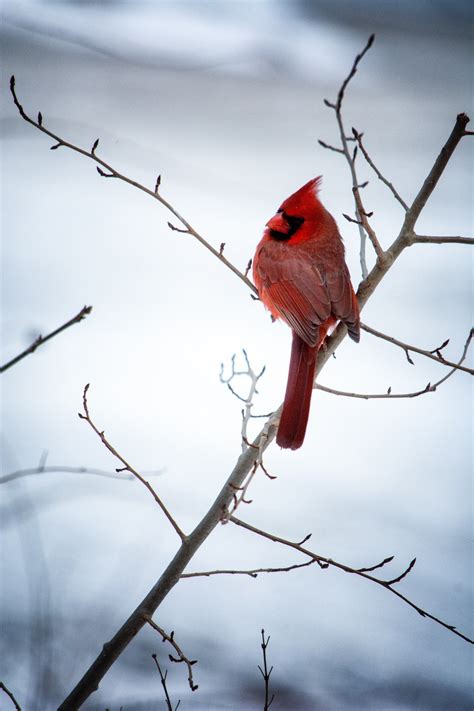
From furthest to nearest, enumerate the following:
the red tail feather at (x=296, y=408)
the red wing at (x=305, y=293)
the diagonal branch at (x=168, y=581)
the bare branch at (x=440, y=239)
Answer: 1. the red wing at (x=305, y=293)
2. the red tail feather at (x=296, y=408)
3. the bare branch at (x=440, y=239)
4. the diagonal branch at (x=168, y=581)

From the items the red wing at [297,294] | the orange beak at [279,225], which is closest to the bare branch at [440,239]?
the red wing at [297,294]

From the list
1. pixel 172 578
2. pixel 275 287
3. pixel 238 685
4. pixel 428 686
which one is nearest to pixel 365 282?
pixel 275 287

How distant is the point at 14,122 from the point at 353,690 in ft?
7.24

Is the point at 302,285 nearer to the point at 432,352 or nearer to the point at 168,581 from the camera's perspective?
the point at 432,352

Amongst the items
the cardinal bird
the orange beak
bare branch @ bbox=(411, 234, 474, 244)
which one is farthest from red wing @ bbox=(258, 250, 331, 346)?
bare branch @ bbox=(411, 234, 474, 244)

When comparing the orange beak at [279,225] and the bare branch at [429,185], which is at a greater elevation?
the orange beak at [279,225]

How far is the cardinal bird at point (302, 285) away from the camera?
209cm

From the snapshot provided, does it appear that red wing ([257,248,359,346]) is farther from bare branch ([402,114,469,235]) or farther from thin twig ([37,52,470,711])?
thin twig ([37,52,470,711])

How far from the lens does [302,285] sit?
2484 mm

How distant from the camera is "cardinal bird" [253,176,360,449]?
209 centimetres

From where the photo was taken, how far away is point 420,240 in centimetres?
189

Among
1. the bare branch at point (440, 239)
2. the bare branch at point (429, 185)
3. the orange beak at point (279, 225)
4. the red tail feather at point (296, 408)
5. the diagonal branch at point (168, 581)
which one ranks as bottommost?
the diagonal branch at point (168, 581)

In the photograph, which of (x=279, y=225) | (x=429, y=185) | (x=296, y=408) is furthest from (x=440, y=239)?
(x=279, y=225)

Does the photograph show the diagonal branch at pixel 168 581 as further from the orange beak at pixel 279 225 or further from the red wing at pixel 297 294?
the orange beak at pixel 279 225
